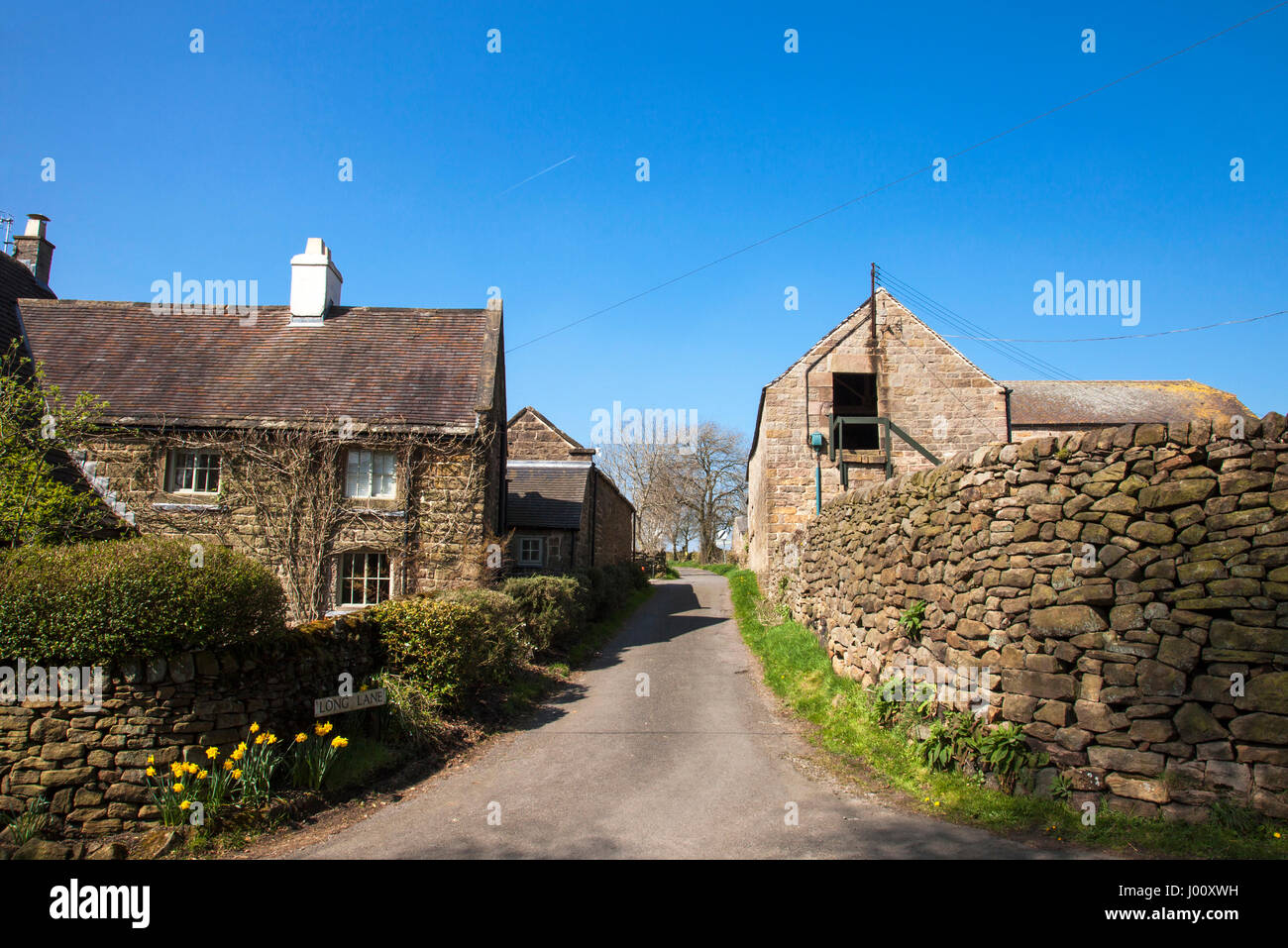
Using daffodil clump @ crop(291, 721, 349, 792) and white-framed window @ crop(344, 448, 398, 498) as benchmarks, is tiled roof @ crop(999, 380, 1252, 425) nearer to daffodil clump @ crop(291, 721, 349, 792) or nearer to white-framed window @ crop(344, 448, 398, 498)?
white-framed window @ crop(344, 448, 398, 498)

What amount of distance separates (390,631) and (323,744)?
7.33 feet

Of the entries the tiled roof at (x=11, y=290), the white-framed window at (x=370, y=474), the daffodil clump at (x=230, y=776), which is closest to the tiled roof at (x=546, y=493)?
the white-framed window at (x=370, y=474)

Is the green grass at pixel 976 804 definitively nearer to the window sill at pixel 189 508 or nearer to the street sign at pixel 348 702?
the street sign at pixel 348 702

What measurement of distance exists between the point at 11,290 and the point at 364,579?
1276 cm

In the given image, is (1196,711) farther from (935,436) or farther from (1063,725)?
(935,436)

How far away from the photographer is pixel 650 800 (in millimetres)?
7293

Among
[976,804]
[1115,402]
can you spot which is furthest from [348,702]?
[1115,402]

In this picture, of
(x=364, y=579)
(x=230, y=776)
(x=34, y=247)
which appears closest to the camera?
(x=230, y=776)

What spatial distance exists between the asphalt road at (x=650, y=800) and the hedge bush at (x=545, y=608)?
7.79 ft

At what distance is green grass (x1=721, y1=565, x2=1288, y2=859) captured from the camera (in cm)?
525

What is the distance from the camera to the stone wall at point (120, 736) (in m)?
6.46

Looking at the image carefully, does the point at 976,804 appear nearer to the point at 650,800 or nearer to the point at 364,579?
the point at 650,800

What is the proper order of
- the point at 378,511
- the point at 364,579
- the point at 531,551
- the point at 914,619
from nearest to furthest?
the point at 914,619, the point at 378,511, the point at 364,579, the point at 531,551
